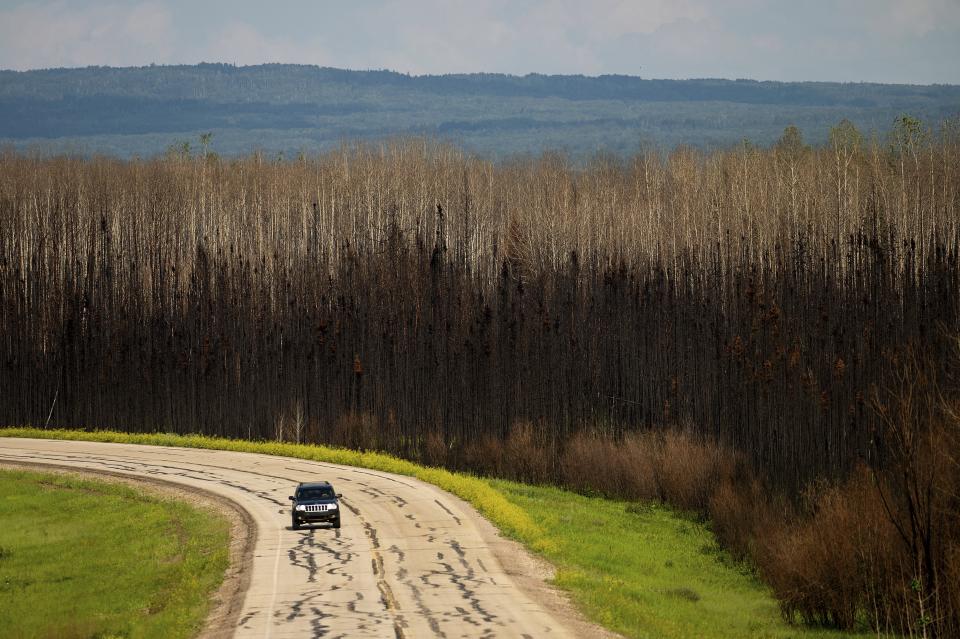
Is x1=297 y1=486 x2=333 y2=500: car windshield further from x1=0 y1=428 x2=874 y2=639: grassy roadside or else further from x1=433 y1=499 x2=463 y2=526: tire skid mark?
x1=0 y1=428 x2=874 y2=639: grassy roadside

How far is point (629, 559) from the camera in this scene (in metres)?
38.6

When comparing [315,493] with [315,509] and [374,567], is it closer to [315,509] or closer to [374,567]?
[315,509]

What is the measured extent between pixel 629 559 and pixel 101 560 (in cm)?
1538

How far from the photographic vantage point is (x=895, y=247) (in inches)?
2286

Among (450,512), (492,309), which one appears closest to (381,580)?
(450,512)

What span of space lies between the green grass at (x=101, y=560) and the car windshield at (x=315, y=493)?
2505mm

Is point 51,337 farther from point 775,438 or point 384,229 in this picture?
point 775,438

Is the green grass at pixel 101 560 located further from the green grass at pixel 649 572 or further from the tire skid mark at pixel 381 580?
the green grass at pixel 649 572

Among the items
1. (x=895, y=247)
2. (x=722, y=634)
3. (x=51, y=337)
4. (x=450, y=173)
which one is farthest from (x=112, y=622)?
(x=450, y=173)

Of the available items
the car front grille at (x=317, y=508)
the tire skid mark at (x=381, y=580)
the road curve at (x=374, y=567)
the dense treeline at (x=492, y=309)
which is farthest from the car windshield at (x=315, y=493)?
the dense treeline at (x=492, y=309)

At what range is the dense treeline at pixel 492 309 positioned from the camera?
5512 centimetres

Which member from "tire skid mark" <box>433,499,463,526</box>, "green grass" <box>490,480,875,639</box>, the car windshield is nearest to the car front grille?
the car windshield

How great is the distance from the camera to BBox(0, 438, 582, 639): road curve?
85.5ft

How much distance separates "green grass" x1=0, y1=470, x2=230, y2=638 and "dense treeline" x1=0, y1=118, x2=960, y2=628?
60.3 ft
